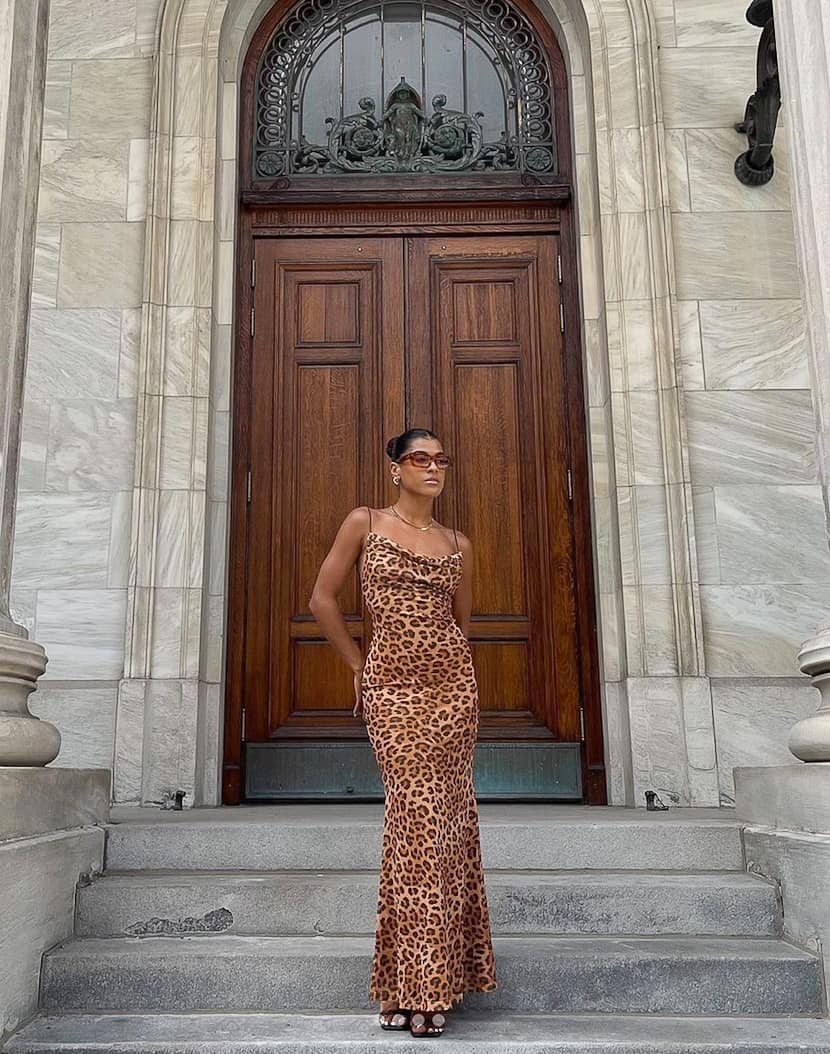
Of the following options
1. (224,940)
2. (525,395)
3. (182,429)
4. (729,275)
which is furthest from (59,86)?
(224,940)

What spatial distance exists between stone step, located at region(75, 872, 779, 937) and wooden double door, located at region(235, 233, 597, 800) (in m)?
2.39

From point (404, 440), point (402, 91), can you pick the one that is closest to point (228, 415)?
point (402, 91)

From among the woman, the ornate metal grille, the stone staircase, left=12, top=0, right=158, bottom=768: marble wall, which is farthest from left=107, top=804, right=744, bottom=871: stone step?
the ornate metal grille

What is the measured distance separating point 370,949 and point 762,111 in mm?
5538

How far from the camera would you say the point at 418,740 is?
3.48 metres

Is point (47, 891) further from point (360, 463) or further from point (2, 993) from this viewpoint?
point (360, 463)

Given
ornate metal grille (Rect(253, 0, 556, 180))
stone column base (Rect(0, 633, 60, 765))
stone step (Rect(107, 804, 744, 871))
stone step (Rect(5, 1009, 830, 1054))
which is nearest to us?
stone step (Rect(5, 1009, 830, 1054))

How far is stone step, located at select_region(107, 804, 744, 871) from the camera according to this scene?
4547mm

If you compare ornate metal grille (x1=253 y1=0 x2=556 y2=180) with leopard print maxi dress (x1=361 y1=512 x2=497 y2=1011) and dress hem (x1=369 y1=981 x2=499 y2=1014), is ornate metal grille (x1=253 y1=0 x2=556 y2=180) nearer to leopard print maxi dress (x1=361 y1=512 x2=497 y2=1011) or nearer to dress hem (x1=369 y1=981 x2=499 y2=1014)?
leopard print maxi dress (x1=361 y1=512 x2=497 y2=1011)

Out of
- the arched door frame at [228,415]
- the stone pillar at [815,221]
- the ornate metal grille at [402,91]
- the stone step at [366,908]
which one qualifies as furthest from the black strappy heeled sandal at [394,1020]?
the ornate metal grille at [402,91]

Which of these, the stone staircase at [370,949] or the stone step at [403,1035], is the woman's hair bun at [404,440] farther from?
the stone step at [403,1035]

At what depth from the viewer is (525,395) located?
7133 millimetres

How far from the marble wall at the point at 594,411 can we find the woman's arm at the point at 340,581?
272 cm

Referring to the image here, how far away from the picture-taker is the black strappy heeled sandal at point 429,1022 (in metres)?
3.29
